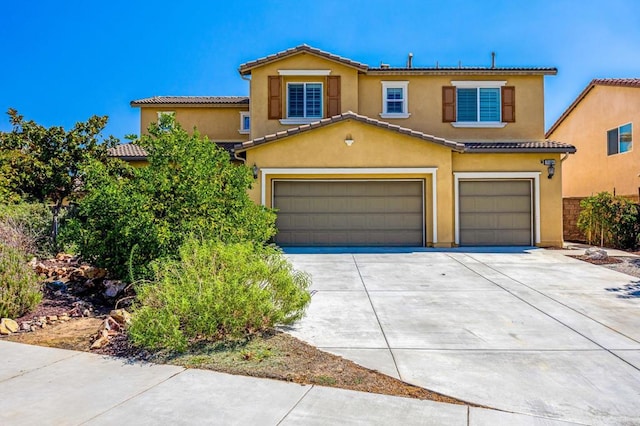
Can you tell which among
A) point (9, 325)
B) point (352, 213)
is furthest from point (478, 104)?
point (9, 325)

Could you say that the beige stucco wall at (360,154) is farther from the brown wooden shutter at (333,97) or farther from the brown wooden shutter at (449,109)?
the brown wooden shutter at (449,109)

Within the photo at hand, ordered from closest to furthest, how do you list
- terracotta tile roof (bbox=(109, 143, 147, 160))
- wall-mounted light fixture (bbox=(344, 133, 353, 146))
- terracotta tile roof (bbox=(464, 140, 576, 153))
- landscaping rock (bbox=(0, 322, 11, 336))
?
landscaping rock (bbox=(0, 322, 11, 336))
wall-mounted light fixture (bbox=(344, 133, 353, 146))
terracotta tile roof (bbox=(464, 140, 576, 153))
terracotta tile roof (bbox=(109, 143, 147, 160))

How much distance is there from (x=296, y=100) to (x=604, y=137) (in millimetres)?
14466

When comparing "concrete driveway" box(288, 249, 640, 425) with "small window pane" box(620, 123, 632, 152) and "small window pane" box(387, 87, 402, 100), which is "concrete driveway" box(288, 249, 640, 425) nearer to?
"small window pane" box(387, 87, 402, 100)

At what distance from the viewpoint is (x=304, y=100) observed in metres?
17.4

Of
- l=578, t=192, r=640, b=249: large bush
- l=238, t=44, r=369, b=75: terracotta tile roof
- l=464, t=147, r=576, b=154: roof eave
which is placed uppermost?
l=238, t=44, r=369, b=75: terracotta tile roof

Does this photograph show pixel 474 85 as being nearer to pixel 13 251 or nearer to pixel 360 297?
pixel 360 297

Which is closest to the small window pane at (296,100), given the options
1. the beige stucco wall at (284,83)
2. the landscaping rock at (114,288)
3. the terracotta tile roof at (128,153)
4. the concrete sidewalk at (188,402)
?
the beige stucco wall at (284,83)

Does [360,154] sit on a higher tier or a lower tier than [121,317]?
higher

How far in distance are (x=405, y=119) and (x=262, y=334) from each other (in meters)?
13.3

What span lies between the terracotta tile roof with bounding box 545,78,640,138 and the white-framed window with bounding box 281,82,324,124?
1276 cm

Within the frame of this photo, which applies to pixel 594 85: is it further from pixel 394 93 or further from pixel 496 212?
pixel 394 93

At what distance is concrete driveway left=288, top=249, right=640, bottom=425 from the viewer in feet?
14.6

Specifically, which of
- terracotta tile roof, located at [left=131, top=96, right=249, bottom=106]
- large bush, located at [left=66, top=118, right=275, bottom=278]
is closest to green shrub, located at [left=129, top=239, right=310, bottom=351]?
large bush, located at [left=66, top=118, right=275, bottom=278]
